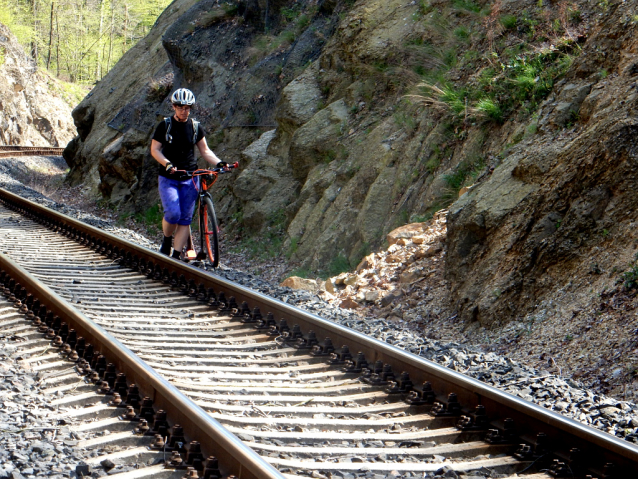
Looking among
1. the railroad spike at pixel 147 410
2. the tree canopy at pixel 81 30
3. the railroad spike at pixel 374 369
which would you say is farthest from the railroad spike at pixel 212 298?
the tree canopy at pixel 81 30

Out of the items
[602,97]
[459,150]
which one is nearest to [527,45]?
[459,150]

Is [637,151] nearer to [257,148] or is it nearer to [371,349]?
[371,349]

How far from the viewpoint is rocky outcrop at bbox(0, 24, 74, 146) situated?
40781 millimetres

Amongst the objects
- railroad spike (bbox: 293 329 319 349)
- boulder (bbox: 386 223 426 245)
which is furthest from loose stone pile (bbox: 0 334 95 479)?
boulder (bbox: 386 223 426 245)

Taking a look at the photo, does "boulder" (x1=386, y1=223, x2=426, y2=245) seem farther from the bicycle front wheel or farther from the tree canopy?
the tree canopy

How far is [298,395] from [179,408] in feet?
3.43

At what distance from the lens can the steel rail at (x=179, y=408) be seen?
10.7 feet

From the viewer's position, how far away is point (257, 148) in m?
15.1

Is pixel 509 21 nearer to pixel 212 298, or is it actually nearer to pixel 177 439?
pixel 212 298

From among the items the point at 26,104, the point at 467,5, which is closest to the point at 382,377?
the point at 467,5

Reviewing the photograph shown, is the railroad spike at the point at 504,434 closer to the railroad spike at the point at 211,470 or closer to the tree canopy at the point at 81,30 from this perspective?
the railroad spike at the point at 211,470

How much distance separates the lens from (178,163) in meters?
8.82

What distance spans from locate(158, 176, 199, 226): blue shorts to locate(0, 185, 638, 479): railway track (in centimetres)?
138

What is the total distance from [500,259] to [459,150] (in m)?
3.09
